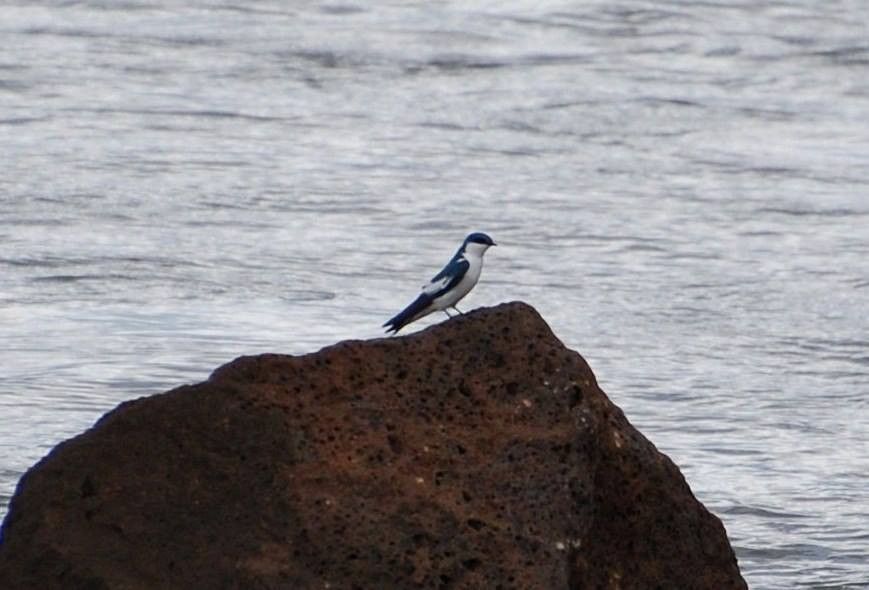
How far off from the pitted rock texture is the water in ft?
6.11

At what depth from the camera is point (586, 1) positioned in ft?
60.1

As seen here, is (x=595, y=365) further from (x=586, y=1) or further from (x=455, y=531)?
(x=586, y=1)

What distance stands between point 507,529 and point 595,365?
4392 millimetres

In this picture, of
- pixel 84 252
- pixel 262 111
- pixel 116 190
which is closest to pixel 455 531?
pixel 84 252

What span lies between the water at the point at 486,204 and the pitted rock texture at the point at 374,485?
1.86 m

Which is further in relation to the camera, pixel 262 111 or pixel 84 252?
pixel 262 111

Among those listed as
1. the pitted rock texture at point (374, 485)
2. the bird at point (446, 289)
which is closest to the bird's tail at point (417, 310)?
the bird at point (446, 289)

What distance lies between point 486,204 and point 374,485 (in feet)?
24.7

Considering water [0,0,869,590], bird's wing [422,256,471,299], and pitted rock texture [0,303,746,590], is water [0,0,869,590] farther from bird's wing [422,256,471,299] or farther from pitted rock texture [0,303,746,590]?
pitted rock texture [0,303,746,590]

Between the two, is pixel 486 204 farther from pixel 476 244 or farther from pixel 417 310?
pixel 417 310

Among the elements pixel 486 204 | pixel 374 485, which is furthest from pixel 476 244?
pixel 486 204

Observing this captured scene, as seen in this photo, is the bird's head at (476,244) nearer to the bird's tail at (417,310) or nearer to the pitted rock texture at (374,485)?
the bird's tail at (417,310)

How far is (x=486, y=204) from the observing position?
38.1 feet

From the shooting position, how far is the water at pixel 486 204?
7.79 meters
